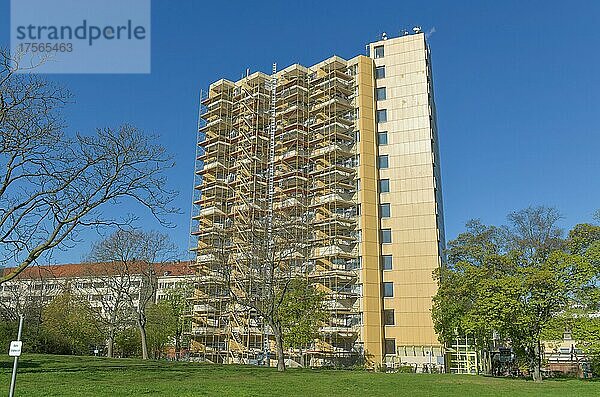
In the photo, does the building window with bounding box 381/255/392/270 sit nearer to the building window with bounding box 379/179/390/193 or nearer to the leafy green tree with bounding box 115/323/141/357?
the building window with bounding box 379/179/390/193

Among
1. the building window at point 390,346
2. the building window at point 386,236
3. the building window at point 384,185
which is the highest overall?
the building window at point 384,185

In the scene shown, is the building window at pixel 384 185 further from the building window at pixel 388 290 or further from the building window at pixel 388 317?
the building window at pixel 388 317

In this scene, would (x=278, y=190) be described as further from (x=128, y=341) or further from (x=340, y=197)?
(x=128, y=341)

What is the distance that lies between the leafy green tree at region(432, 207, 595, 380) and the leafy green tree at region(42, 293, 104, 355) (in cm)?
3544

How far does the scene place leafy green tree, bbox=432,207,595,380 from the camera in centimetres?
3738

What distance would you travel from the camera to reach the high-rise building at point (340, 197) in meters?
61.7

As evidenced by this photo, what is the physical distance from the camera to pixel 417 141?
217ft

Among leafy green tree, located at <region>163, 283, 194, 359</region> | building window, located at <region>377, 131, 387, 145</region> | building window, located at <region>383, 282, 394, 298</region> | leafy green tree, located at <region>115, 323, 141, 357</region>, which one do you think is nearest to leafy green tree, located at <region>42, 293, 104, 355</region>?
leafy green tree, located at <region>115, 323, 141, 357</region>

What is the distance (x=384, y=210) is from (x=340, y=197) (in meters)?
5.18

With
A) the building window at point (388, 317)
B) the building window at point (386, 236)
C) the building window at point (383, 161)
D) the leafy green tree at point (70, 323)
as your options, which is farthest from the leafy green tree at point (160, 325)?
the building window at point (383, 161)

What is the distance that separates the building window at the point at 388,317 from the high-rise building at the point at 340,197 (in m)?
0.12

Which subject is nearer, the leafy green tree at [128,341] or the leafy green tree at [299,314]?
the leafy green tree at [299,314]

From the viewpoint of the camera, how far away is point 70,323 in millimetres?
58344

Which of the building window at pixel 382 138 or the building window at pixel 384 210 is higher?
the building window at pixel 382 138
